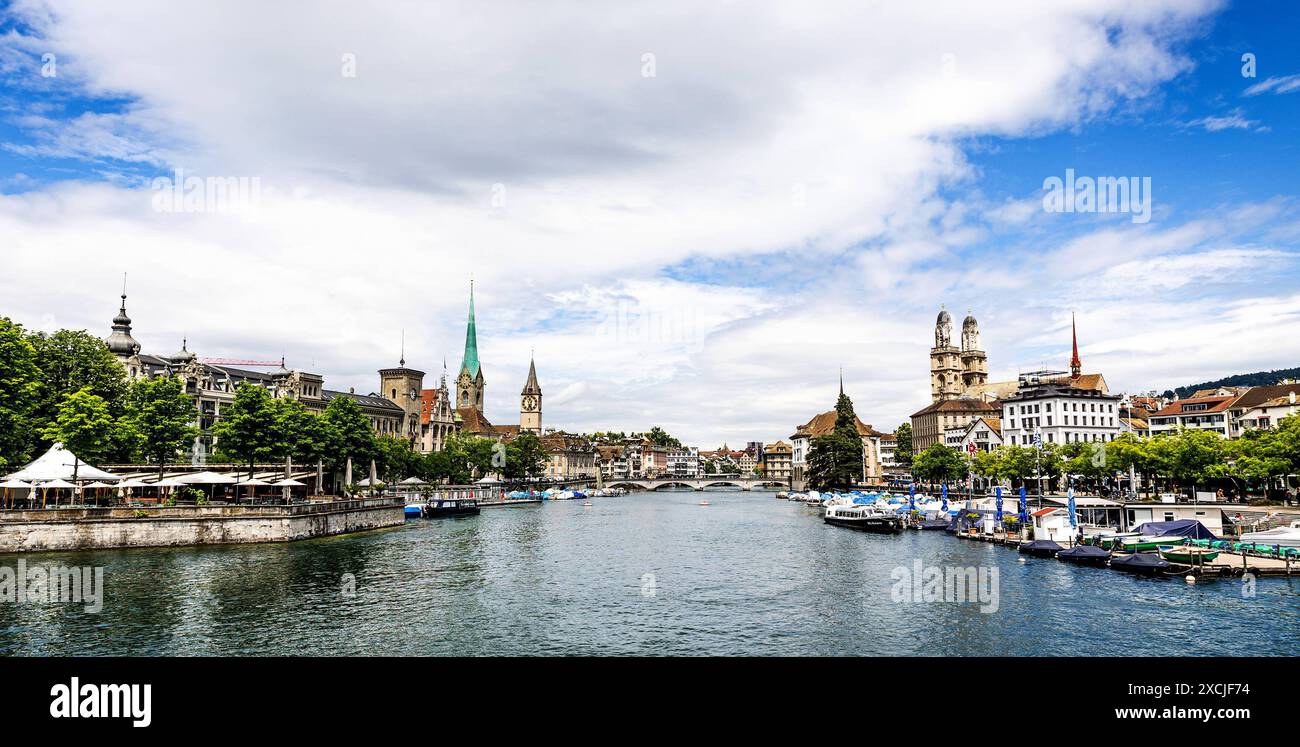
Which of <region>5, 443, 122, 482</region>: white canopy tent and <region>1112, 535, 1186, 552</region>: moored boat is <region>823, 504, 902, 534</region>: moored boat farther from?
<region>5, 443, 122, 482</region>: white canopy tent

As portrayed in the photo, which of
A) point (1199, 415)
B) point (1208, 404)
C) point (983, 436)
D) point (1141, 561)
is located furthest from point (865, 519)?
point (983, 436)

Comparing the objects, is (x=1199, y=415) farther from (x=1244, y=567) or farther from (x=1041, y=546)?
(x=1244, y=567)

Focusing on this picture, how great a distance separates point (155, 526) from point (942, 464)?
12243 centimetres

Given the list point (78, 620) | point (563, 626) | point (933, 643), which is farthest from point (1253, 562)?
point (78, 620)

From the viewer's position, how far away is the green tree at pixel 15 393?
6406 centimetres

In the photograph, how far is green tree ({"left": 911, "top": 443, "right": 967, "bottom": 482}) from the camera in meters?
140

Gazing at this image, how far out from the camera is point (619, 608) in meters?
39.4

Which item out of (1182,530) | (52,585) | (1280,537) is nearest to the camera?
(52,585)

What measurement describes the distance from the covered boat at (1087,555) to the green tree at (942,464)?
8950 centimetres

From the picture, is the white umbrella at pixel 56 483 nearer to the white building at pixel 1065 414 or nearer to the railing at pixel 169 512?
the railing at pixel 169 512

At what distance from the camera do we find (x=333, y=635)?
107 ft
